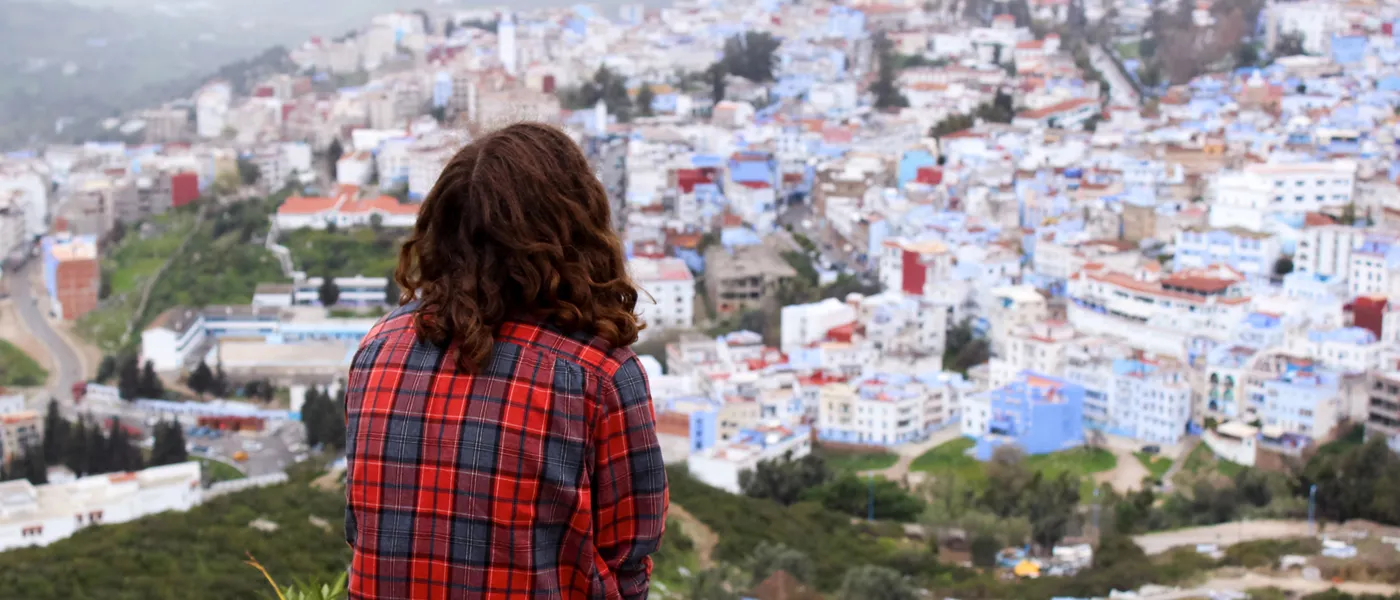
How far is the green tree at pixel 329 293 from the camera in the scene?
1307 centimetres

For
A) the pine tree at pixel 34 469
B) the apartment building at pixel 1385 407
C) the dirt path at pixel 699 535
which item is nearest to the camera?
the dirt path at pixel 699 535

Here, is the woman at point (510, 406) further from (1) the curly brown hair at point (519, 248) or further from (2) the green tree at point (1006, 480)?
(2) the green tree at point (1006, 480)

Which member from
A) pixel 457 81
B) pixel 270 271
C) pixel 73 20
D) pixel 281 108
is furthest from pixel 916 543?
pixel 73 20

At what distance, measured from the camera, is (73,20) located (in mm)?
32719

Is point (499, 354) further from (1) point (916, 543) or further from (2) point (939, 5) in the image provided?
(2) point (939, 5)

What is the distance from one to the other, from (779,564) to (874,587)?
17.7 inches

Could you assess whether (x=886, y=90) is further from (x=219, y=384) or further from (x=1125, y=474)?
(x=1125, y=474)

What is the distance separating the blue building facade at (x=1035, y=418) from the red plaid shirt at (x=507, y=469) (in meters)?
8.17

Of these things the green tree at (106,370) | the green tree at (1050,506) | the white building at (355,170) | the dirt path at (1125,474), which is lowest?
the green tree at (106,370)

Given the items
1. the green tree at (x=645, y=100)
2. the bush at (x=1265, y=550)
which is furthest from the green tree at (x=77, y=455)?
the green tree at (x=645, y=100)

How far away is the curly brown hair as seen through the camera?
87cm

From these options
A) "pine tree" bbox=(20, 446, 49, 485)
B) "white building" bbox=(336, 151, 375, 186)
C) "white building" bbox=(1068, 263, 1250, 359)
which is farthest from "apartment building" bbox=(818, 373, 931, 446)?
"white building" bbox=(336, 151, 375, 186)

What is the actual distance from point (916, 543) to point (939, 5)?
1690cm

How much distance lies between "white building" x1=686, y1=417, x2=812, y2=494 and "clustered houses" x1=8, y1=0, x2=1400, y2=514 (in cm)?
2
